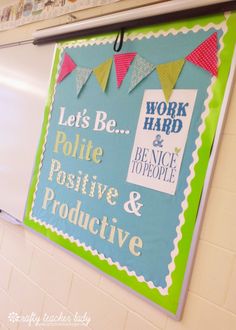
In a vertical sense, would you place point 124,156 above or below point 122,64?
below

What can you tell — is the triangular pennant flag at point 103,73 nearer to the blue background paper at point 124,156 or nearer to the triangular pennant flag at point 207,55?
the blue background paper at point 124,156

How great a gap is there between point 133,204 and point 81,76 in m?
0.53

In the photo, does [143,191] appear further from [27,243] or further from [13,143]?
[13,143]

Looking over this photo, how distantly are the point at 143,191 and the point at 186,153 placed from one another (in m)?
0.17

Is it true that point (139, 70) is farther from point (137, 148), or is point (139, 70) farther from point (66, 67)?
point (66, 67)

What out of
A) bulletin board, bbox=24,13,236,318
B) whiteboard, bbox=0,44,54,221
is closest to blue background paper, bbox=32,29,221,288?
bulletin board, bbox=24,13,236,318

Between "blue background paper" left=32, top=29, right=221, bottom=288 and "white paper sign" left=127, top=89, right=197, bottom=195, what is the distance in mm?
18

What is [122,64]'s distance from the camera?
0.86 meters

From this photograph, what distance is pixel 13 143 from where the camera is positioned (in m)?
1.25

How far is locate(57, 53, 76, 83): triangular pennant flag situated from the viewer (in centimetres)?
102

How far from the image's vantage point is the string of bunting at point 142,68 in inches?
27.1

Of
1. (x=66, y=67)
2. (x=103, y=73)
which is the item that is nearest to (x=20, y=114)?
(x=66, y=67)

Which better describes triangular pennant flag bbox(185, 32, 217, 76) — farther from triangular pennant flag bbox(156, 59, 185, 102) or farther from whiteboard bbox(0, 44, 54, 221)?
whiteboard bbox(0, 44, 54, 221)

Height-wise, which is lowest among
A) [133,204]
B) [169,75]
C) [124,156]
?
[133,204]
